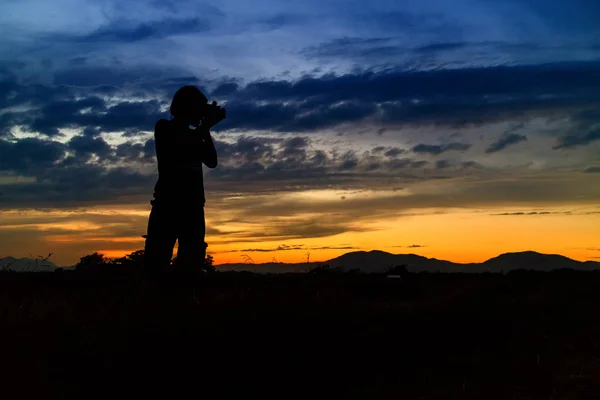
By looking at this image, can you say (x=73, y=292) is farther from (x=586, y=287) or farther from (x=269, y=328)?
(x=586, y=287)

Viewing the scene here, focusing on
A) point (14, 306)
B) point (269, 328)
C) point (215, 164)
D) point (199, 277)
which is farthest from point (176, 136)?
point (269, 328)

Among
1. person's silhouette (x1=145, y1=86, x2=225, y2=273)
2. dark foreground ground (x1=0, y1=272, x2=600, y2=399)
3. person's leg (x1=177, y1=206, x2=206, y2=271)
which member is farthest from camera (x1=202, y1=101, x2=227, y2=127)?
dark foreground ground (x1=0, y1=272, x2=600, y2=399)

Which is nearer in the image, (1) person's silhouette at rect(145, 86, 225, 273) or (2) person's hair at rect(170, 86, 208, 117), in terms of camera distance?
(1) person's silhouette at rect(145, 86, 225, 273)

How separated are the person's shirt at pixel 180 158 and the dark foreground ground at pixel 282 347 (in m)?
1.46

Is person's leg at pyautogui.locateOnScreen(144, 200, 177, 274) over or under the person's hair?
under

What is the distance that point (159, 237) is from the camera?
35.3ft

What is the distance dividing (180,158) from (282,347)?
493cm

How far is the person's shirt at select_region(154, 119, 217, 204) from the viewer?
10.6 m

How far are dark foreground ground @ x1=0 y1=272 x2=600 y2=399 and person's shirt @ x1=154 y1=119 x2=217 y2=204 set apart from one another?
1457 mm

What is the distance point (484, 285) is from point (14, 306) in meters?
8.72

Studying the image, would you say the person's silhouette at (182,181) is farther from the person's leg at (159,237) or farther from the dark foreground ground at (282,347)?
the dark foreground ground at (282,347)

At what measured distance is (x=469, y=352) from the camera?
722 centimetres

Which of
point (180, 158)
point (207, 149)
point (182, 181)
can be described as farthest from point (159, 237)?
point (207, 149)

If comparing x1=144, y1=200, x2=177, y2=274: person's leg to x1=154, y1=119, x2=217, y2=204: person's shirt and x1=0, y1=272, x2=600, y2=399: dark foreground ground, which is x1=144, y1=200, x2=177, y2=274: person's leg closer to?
x1=154, y1=119, x2=217, y2=204: person's shirt
